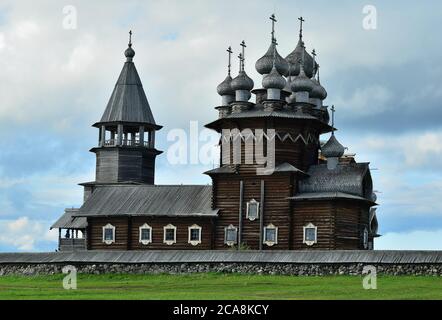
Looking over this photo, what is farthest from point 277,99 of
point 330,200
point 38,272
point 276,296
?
point 276,296

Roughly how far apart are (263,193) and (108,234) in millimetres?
9923

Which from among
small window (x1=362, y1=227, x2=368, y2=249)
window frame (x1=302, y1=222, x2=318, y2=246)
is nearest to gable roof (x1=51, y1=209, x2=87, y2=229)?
window frame (x1=302, y1=222, x2=318, y2=246)

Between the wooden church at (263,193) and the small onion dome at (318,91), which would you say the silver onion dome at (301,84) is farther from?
the small onion dome at (318,91)

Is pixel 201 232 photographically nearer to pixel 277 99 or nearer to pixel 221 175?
pixel 221 175

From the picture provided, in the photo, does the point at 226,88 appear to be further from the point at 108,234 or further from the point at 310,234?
the point at 108,234

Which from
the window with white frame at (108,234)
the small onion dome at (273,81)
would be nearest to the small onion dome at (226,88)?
the small onion dome at (273,81)

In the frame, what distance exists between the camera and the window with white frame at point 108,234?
5653 centimetres

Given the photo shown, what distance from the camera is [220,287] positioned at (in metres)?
37.8

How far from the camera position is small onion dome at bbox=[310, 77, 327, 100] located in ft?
188

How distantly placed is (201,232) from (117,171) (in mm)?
11744

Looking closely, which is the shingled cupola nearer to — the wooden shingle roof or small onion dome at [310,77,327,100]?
the wooden shingle roof

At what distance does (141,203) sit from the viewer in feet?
185

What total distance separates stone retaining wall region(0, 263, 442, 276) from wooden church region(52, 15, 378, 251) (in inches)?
313

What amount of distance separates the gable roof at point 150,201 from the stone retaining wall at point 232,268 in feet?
28.4
